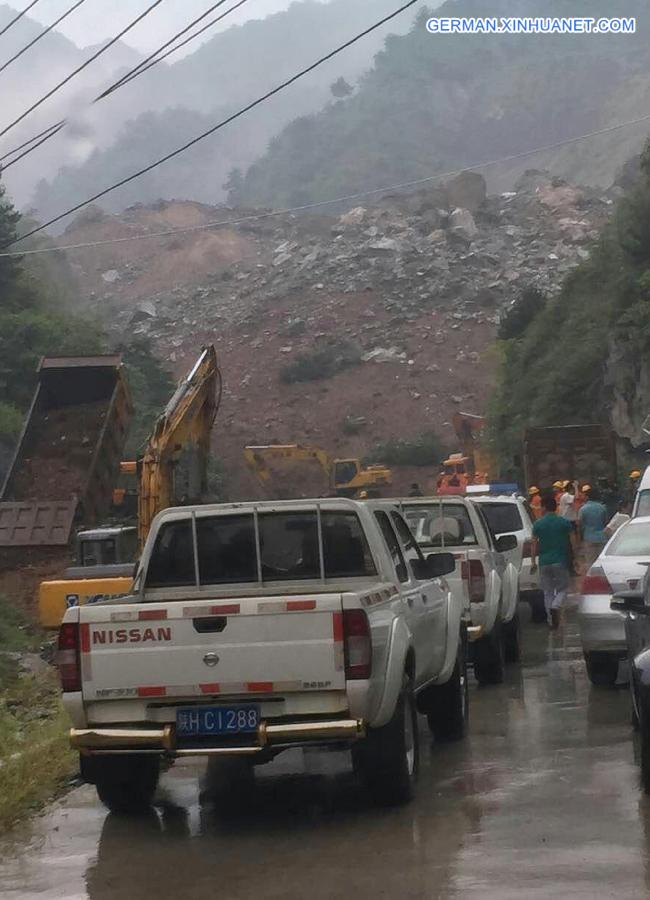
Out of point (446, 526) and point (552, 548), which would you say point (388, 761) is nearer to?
point (446, 526)

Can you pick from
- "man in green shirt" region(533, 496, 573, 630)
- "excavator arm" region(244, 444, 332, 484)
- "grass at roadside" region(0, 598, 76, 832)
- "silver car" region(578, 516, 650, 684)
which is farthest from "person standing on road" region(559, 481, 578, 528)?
"excavator arm" region(244, 444, 332, 484)

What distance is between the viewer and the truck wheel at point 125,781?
880 cm

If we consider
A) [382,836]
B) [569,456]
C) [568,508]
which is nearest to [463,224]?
[569,456]

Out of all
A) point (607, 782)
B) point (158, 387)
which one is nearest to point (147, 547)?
point (607, 782)

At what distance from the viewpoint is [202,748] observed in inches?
325

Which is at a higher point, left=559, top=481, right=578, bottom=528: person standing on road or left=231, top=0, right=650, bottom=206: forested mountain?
left=231, top=0, right=650, bottom=206: forested mountain

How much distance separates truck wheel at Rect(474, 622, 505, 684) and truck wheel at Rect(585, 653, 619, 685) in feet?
4.15

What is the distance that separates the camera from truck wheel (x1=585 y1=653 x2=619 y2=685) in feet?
43.5

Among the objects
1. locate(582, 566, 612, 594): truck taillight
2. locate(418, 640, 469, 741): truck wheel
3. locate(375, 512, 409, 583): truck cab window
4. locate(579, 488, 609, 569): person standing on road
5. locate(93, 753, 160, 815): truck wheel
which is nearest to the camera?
locate(93, 753, 160, 815): truck wheel

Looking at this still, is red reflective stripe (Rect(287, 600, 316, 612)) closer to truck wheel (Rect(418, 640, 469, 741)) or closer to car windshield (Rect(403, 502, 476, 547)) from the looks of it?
truck wheel (Rect(418, 640, 469, 741))

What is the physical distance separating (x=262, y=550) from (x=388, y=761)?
1891 millimetres

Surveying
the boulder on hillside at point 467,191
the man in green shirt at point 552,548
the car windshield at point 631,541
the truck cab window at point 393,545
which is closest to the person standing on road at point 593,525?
the man in green shirt at point 552,548

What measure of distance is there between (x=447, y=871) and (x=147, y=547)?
3552mm

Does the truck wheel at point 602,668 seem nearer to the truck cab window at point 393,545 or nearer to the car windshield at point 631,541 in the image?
the car windshield at point 631,541
